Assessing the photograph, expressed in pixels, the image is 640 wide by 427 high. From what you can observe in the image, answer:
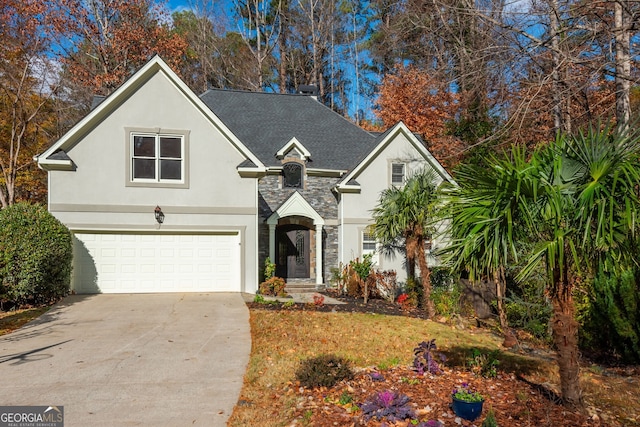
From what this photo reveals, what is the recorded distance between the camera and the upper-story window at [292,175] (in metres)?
18.7

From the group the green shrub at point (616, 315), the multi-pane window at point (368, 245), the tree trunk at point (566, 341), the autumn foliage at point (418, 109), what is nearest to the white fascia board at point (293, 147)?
the multi-pane window at point (368, 245)

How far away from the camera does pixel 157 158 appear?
1503 cm

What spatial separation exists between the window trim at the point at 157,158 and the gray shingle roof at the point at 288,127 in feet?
13.4

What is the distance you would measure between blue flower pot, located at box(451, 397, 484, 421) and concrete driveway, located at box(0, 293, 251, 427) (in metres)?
2.71

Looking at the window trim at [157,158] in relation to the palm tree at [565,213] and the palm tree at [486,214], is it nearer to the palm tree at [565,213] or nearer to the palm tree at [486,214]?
the palm tree at [486,214]

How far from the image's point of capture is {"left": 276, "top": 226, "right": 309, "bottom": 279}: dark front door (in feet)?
61.5

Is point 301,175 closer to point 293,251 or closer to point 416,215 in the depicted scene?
point 293,251

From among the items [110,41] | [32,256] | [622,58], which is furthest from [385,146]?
[110,41]

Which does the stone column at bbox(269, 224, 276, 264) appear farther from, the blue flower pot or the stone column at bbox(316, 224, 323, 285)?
the blue flower pot

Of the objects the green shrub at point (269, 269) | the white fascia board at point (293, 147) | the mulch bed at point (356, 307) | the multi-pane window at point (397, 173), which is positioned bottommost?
the mulch bed at point (356, 307)

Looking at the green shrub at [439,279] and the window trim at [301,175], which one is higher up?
the window trim at [301,175]

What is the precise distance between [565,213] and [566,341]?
1.50 metres

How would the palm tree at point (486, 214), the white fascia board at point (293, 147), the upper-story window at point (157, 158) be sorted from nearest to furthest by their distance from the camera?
the palm tree at point (486, 214) → the upper-story window at point (157, 158) → the white fascia board at point (293, 147)

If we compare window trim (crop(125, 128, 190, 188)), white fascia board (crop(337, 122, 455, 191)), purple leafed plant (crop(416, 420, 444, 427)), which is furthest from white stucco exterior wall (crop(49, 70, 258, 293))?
purple leafed plant (crop(416, 420, 444, 427))
